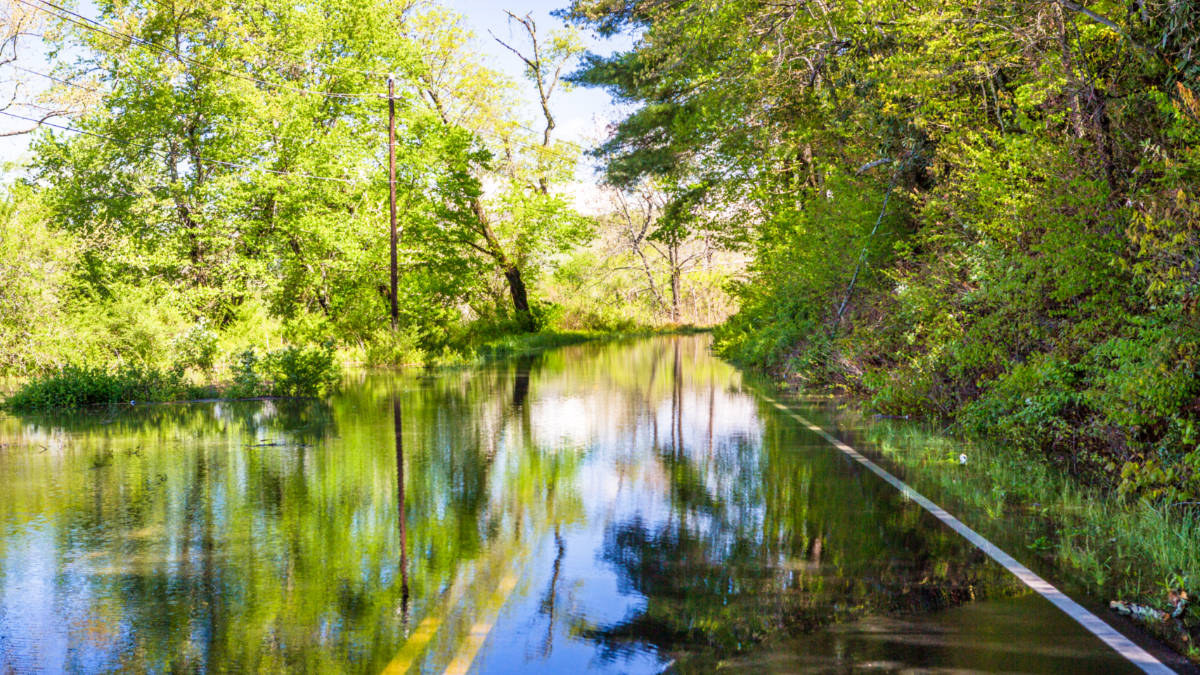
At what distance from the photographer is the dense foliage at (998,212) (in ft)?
27.5

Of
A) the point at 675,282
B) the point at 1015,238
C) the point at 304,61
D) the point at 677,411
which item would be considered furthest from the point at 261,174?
the point at 675,282

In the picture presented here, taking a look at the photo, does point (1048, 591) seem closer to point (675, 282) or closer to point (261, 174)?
point (261, 174)

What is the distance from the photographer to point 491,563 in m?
6.98

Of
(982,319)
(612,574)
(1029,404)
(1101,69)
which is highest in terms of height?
(1101,69)

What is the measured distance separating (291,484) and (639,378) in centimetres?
1620

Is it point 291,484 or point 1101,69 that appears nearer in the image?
point 291,484

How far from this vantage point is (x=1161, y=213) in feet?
27.4

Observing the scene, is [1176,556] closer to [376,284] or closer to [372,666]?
[372,666]

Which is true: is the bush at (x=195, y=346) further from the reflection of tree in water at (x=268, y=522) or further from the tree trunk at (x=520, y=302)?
the tree trunk at (x=520, y=302)

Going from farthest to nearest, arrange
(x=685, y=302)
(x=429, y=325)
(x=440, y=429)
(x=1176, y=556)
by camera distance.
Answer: (x=685, y=302) < (x=429, y=325) < (x=440, y=429) < (x=1176, y=556)

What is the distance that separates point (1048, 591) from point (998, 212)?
25.1 feet

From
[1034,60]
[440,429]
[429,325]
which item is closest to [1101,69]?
[1034,60]

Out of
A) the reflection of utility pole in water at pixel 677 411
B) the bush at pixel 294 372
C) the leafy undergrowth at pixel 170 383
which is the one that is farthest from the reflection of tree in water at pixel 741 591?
the leafy undergrowth at pixel 170 383

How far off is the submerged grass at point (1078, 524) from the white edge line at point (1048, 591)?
18cm
